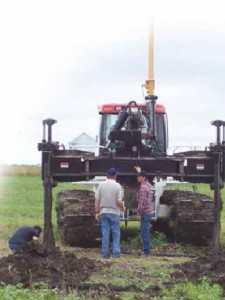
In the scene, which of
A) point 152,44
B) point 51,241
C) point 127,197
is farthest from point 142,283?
point 152,44

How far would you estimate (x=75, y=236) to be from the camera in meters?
18.2

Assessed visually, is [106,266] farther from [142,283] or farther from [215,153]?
[215,153]

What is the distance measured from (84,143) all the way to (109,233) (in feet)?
12.0

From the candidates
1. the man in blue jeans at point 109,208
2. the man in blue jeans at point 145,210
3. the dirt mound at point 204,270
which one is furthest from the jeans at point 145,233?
the dirt mound at point 204,270

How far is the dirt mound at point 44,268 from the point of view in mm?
12195

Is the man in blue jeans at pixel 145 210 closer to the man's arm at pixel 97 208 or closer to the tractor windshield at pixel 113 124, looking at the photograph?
the man's arm at pixel 97 208

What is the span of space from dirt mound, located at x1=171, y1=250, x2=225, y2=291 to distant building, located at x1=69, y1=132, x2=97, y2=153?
4347 millimetres

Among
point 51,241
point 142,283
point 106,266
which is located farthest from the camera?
point 51,241

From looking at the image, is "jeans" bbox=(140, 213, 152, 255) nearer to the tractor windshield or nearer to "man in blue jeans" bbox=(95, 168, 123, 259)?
"man in blue jeans" bbox=(95, 168, 123, 259)

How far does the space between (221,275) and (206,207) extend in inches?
233

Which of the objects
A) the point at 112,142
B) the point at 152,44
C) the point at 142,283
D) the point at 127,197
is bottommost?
the point at 142,283

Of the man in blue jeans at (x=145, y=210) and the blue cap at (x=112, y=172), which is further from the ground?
the blue cap at (x=112, y=172)

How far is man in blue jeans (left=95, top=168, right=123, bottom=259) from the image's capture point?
16.3 metres

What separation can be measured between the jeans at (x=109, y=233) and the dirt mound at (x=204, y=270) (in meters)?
2.15
